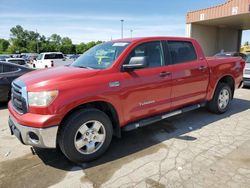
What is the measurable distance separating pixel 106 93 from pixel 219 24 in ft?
75.6

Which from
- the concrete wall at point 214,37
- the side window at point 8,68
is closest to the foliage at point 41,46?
the concrete wall at point 214,37

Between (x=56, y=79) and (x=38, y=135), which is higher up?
(x=56, y=79)

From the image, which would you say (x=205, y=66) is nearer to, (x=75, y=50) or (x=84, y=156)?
(x=84, y=156)

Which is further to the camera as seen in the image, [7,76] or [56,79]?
[7,76]

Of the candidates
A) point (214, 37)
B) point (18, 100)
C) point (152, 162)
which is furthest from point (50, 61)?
point (214, 37)

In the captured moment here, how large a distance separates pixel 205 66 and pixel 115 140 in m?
2.53

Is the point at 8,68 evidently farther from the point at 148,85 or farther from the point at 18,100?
the point at 148,85

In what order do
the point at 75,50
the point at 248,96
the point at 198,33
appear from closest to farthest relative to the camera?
the point at 248,96, the point at 198,33, the point at 75,50

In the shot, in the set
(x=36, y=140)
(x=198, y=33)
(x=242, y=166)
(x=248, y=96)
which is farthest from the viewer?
(x=198, y=33)

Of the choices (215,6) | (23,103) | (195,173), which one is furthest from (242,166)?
(215,6)

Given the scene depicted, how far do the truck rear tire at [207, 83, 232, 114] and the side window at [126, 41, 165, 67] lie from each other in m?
2.04

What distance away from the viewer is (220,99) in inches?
223

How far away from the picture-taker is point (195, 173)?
3.14m

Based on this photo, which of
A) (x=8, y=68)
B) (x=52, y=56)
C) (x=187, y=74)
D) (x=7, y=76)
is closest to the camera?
(x=187, y=74)
